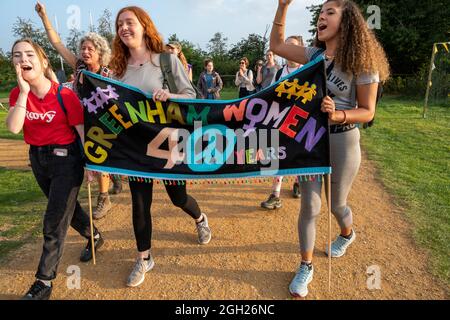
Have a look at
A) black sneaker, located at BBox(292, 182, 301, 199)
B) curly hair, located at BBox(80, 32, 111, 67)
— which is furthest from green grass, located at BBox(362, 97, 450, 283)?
curly hair, located at BBox(80, 32, 111, 67)

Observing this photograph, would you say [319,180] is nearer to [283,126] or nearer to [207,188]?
[283,126]

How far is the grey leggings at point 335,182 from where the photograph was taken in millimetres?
2838

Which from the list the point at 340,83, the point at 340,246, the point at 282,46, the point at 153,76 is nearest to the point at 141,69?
the point at 153,76

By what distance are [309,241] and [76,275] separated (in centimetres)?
223

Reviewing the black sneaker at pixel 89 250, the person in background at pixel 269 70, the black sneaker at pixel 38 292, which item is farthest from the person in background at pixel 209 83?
the black sneaker at pixel 38 292

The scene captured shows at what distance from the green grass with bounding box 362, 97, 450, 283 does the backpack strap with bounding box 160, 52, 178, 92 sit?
118 inches

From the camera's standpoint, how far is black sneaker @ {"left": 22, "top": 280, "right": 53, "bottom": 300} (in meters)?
2.80

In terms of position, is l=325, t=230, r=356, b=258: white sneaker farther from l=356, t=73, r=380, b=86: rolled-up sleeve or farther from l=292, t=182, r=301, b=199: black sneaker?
l=356, t=73, r=380, b=86: rolled-up sleeve

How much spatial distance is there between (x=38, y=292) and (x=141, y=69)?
2.12 metres

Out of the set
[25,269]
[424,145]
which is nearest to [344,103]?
[25,269]

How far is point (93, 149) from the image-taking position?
3.09 meters

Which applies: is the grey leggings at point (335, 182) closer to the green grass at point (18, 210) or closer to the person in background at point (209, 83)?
the green grass at point (18, 210)

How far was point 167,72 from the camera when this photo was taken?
2.90m

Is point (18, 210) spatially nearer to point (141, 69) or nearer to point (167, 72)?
point (141, 69)
